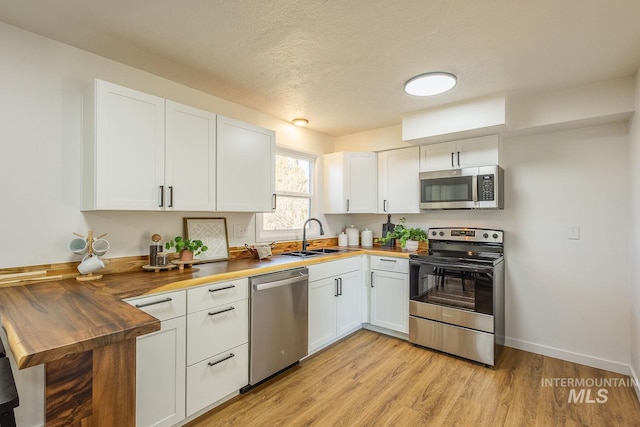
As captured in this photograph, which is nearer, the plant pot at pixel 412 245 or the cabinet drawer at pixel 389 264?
the cabinet drawer at pixel 389 264

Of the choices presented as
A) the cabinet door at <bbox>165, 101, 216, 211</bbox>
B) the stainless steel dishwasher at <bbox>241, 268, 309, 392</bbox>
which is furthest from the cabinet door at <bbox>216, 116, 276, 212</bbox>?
the stainless steel dishwasher at <bbox>241, 268, 309, 392</bbox>

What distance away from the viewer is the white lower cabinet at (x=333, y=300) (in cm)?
281

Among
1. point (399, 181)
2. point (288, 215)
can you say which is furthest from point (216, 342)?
point (399, 181)

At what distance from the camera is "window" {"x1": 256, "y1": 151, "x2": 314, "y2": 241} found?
3320 millimetres

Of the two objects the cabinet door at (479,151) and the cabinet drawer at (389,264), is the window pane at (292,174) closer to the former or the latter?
the cabinet drawer at (389,264)

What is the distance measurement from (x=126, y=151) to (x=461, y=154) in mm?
2891

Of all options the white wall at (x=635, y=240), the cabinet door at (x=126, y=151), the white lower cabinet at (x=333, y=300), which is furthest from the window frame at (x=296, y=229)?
the white wall at (x=635, y=240)

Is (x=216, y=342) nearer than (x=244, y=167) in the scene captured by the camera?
Yes

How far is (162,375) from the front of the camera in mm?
1753

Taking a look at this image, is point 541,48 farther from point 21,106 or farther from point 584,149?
point 21,106

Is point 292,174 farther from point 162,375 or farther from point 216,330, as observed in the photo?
point 162,375

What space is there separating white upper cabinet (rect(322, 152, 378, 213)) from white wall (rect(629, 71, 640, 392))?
2.23 metres

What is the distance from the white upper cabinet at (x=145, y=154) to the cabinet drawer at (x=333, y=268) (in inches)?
42.1

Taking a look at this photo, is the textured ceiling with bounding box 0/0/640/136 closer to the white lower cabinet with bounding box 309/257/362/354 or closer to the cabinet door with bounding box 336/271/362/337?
the white lower cabinet with bounding box 309/257/362/354
